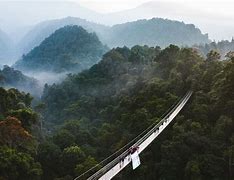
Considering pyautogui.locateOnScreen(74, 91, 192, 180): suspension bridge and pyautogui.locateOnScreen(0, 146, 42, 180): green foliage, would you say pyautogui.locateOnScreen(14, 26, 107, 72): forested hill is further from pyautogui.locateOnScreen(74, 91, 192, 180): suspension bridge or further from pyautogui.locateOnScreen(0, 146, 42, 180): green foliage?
pyautogui.locateOnScreen(0, 146, 42, 180): green foliage

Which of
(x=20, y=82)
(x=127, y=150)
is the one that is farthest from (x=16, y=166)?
(x=20, y=82)

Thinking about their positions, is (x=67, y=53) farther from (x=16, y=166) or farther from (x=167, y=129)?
(x=16, y=166)

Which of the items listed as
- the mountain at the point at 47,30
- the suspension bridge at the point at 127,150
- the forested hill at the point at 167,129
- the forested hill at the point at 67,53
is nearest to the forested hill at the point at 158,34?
the forested hill at the point at 67,53

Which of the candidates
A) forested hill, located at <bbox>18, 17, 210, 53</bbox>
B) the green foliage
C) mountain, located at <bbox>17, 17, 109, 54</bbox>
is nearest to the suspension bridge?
the green foliage

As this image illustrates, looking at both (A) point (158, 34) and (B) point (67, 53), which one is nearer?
(B) point (67, 53)

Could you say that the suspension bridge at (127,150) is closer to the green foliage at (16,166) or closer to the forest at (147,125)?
the forest at (147,125)

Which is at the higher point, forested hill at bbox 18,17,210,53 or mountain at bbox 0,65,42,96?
forested hill at bbox 18,17,210,53
